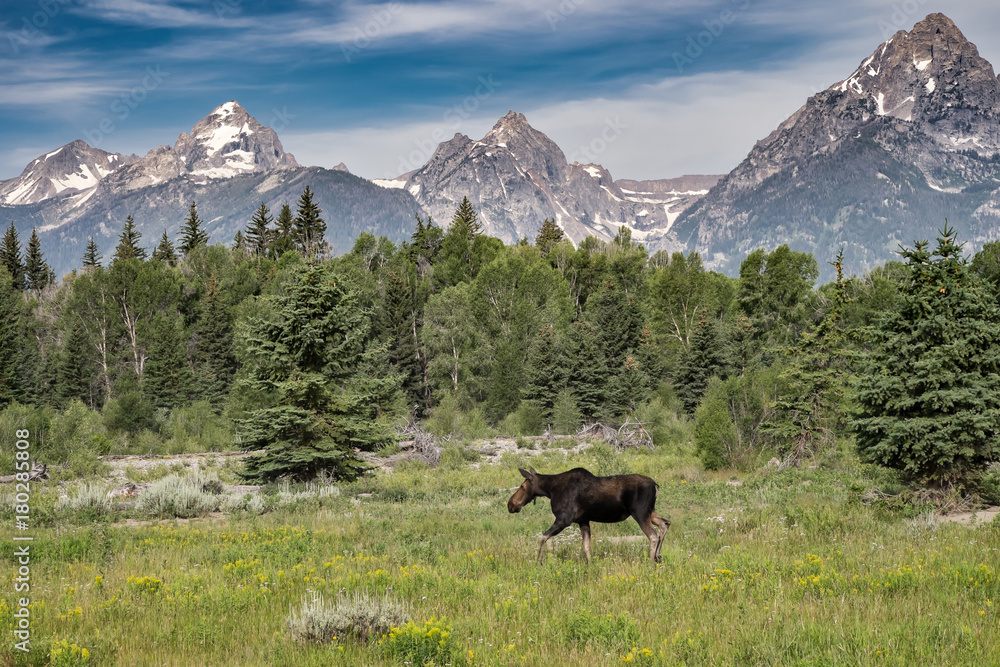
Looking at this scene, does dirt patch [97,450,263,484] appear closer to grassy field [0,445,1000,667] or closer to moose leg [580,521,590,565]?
Result: grassy field [0,445,1000,667]

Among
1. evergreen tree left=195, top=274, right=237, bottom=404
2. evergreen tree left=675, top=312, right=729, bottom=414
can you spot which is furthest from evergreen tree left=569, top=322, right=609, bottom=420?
evergreen tree left=195, top=274, right=237, bottom=404

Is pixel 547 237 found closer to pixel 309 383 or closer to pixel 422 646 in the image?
pixel 309 383

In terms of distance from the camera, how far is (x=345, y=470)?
62.3 feet

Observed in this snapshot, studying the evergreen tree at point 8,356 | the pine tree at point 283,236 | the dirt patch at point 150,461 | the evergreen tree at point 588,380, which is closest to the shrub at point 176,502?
the dirt patch at point 150,461

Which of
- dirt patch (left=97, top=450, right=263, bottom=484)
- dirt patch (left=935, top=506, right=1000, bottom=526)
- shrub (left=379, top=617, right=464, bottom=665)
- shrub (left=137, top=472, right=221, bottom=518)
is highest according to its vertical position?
shrub (left=379, top=617, right=464, bottom=665)

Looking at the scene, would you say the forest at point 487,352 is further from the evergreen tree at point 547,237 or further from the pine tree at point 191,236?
the evergreen tree at point 547,237

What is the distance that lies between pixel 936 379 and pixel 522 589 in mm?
9511

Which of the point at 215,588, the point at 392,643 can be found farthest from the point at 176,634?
the point at 392,643

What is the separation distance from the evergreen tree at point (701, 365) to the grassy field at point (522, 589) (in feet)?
116

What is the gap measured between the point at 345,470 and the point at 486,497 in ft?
14.3

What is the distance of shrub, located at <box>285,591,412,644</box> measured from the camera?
5574 mm

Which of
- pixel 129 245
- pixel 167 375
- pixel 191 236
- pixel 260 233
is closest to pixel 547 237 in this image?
pixel 260 233

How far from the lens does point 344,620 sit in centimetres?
563

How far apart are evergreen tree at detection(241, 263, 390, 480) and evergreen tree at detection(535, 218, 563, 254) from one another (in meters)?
70.3
